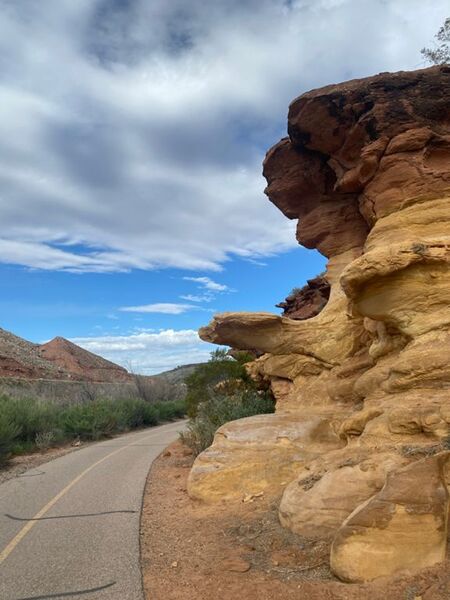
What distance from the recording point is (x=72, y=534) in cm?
781

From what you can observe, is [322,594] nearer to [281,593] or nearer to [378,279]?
[281,593]

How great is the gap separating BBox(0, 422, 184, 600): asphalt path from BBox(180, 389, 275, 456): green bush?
181 cm

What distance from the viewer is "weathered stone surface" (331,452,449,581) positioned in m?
5.27

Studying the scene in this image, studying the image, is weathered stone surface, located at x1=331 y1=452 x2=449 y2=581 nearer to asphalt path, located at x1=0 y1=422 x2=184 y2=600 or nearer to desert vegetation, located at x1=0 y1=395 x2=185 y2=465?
asphalt path, located at x1=0 y1=422 x2=184 y2=600

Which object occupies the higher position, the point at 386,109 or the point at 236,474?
the point at 386,109

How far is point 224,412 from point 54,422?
12170 millimetres

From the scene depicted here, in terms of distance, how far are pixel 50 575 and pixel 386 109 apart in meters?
9.53

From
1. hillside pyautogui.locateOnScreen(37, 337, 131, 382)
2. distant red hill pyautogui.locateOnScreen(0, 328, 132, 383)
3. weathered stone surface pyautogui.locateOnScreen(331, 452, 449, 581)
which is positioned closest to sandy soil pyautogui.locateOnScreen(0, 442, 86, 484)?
weathered stone surface pyautogui.locateOnScreen(331, 452, 449, 581)

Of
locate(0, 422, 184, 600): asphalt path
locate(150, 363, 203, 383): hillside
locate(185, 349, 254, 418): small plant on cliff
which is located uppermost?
locate(150, 363, 203, 383): hillside

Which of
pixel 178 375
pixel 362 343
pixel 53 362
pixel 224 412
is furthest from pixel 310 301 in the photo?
pixel 178 375

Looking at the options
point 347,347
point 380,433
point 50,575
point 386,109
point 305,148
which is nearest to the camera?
point 50,575

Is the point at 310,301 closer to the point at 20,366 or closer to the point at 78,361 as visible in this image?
the point at 20,366

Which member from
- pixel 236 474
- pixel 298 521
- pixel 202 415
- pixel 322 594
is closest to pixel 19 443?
pixel 202 415

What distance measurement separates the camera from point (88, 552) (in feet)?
22.7
